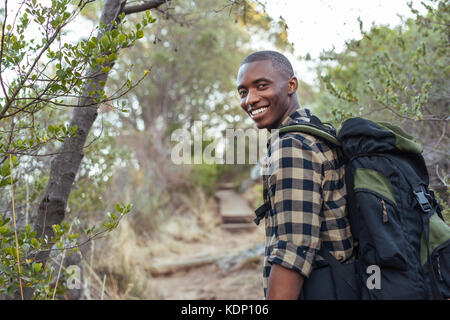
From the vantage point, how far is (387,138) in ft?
4.49

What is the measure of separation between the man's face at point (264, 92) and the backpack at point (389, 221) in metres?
0.24

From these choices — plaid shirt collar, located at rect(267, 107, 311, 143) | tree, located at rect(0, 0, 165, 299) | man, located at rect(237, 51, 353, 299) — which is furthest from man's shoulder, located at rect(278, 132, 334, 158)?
tree, located at rect(0, 0, 165, 299)

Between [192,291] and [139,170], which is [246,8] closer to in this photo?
[192,291]

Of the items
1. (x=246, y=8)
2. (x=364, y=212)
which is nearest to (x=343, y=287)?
(x=364, y=212)

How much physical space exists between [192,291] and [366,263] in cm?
466

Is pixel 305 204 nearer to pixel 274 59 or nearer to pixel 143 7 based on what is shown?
pixel 274 59

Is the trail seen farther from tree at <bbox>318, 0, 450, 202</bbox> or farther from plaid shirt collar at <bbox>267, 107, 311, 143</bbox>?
plaid shirt collar at <bbox>267, 107, 311, 143</bbox>

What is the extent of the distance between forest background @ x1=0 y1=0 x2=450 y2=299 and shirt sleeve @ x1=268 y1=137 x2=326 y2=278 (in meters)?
0.90

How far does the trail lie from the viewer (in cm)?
534

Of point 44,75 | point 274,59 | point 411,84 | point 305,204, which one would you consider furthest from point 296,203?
point 411,84

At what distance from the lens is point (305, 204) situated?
128 cm

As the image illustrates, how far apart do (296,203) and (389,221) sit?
293mm

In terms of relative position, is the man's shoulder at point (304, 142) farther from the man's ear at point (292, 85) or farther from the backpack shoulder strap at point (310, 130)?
the man's ear at point (292, 85)

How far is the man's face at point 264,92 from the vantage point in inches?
63.4
